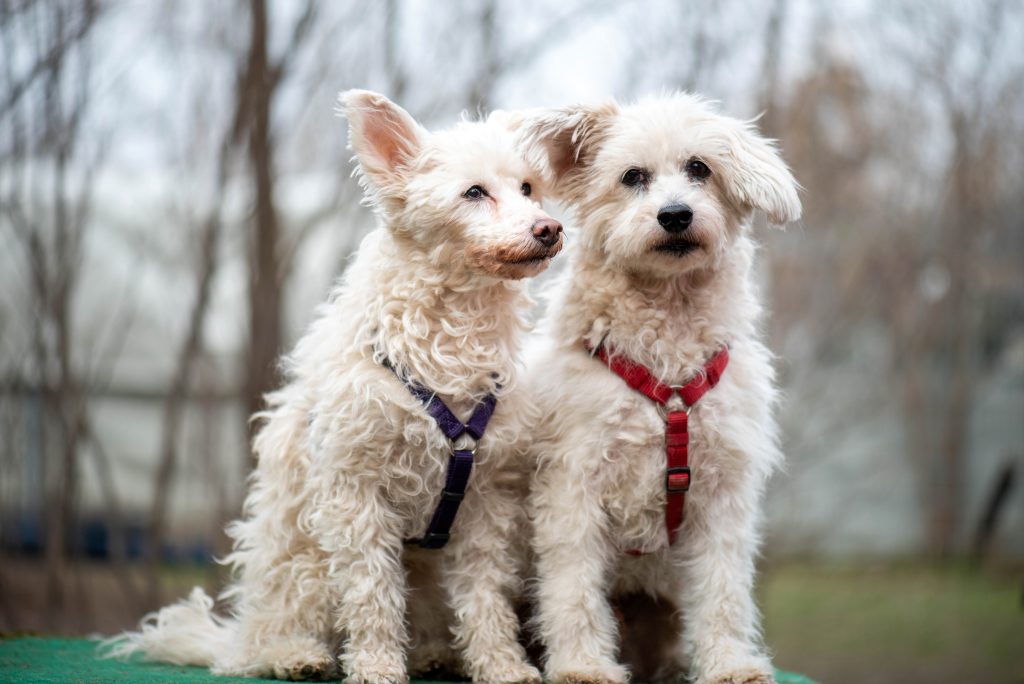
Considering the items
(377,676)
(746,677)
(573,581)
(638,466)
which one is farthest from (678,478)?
(377,676)

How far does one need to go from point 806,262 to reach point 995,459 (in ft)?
20.8

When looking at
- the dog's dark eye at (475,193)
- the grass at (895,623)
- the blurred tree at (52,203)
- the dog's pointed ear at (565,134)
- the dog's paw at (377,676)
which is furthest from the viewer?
the grass at (895,623)

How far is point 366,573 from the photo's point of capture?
3.72 meters

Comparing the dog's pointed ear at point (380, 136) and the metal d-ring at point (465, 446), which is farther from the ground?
the dog's pointed ear at point (380, 136)

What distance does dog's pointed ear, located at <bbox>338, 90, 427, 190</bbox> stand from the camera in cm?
384

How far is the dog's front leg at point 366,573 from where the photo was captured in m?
3.67

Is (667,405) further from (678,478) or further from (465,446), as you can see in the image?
(465,446)

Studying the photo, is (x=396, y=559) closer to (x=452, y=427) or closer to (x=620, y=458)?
(x=452, y=427)

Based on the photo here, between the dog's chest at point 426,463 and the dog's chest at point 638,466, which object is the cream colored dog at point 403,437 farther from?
the dog's chest at point 638,466

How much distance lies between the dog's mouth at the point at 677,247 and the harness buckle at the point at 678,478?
803mm

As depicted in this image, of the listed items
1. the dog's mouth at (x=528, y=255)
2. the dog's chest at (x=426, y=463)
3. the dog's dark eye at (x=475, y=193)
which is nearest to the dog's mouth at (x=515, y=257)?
the dog's mouth at (x=528, y=255)

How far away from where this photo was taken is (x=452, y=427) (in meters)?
3.76

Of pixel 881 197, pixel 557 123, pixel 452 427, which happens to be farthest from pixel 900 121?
pixel 452 427

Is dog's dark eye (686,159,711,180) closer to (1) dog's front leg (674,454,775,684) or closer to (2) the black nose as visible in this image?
(2) the black nose
